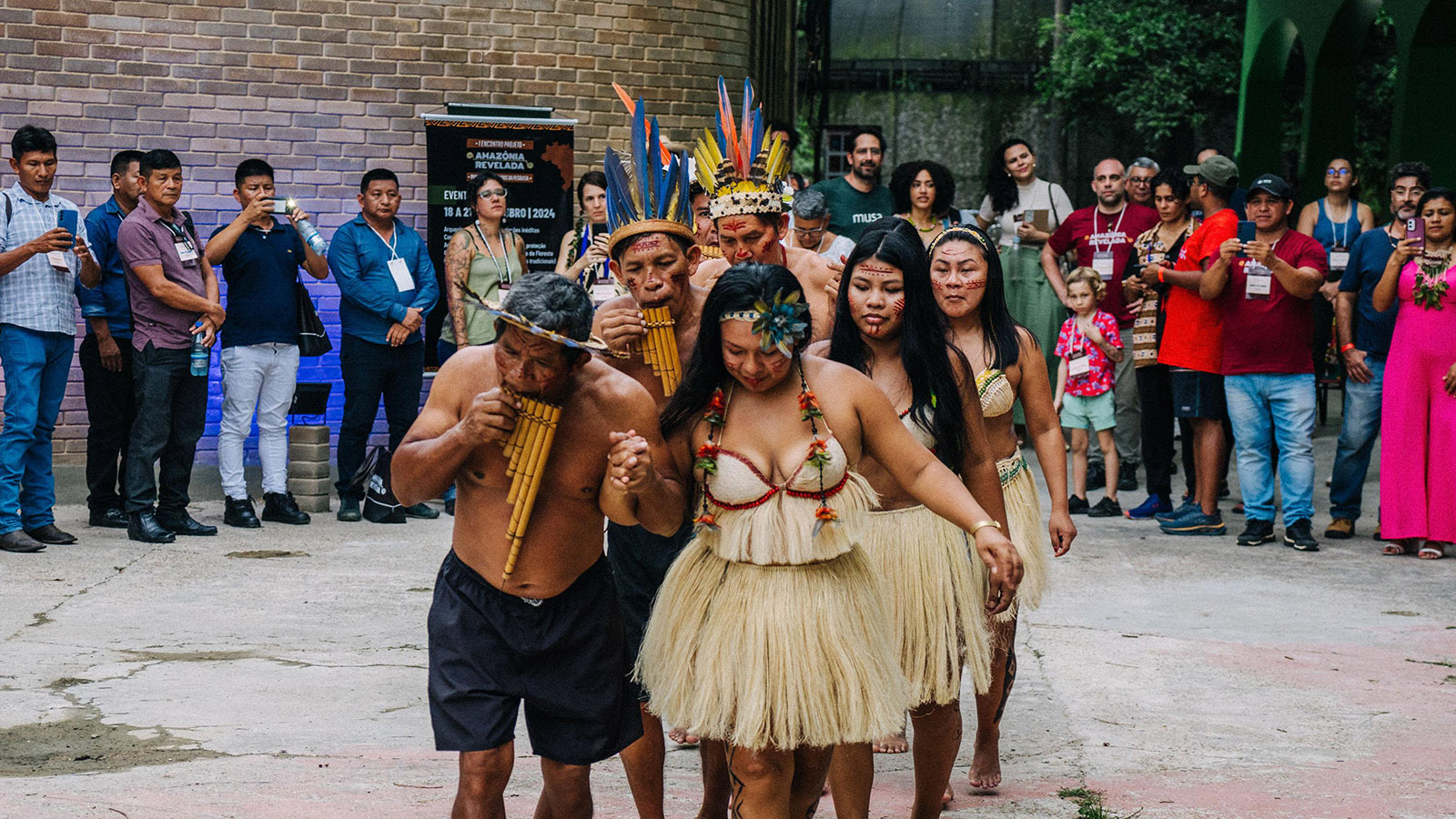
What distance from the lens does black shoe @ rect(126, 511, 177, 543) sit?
913 cm

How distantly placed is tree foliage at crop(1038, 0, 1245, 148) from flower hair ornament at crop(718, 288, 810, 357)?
73.3 ft

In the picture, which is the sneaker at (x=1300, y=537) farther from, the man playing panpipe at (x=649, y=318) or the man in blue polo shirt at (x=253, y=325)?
the man in blue polo shirt at (x=253, y=325)

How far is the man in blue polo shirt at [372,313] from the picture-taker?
402 inches

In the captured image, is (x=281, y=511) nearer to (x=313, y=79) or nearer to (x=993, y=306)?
(x=313, y=79)

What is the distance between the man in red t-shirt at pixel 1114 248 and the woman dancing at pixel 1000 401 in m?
5.90

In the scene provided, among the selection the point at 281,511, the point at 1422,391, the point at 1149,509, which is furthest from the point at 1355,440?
the point at 281,511

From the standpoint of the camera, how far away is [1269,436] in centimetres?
989

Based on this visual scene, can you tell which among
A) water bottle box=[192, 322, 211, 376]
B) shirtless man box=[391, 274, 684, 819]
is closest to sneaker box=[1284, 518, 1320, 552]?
shirtless man box=[391, 274, 684, 819]

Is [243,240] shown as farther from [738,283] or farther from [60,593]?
[738,283]

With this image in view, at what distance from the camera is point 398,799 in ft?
16.0

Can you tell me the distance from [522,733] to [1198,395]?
5.87m

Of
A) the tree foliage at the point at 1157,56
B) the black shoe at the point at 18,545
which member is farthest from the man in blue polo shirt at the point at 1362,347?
the tree foliage at the point at 1157,56


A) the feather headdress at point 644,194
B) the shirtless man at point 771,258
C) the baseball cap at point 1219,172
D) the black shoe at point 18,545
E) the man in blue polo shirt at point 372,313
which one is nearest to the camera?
the feather headdress at point 644,194

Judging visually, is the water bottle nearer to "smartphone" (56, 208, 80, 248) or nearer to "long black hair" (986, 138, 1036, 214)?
"smartphone" (56, 208, 80, 248)
